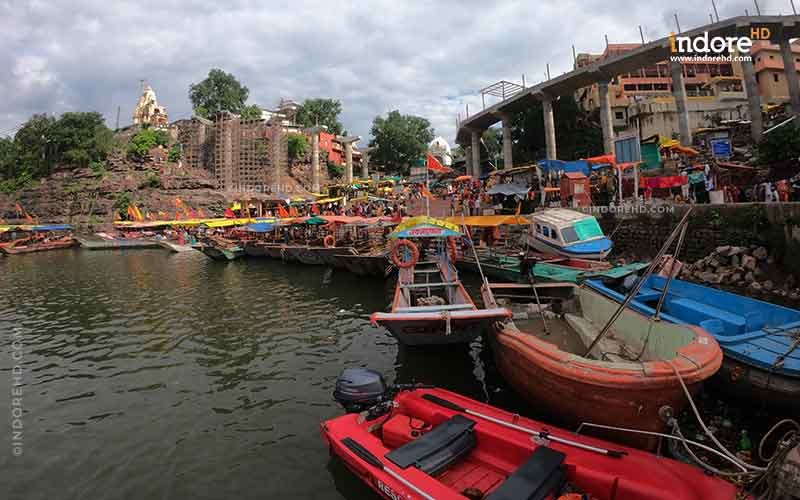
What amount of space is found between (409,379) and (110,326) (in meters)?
10.7

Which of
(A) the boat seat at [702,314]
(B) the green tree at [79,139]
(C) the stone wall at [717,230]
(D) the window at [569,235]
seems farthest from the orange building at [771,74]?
(B) the green tree at [79,139]

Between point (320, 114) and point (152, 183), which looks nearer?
point (152, 183)

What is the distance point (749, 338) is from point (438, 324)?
4.94m

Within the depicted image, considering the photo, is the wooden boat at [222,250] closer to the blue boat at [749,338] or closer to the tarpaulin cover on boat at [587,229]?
the tarpaulin cover on boat at [587,229]

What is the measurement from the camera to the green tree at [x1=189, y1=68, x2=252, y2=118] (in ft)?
213

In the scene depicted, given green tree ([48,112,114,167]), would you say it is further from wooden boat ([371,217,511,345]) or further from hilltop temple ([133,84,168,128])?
wooden boat ([371,217,511,345])

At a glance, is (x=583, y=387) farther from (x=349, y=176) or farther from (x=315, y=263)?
(x=349, y=176)

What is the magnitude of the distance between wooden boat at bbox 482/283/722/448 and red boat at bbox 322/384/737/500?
473 mm

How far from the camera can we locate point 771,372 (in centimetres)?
534

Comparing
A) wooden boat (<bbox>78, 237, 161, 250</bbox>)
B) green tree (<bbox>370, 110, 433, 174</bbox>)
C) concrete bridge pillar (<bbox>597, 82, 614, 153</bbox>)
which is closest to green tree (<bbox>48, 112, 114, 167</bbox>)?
wooden boat (<bbox>78, 237, 161, 250</bbox>)

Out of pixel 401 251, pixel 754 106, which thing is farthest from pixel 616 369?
pixel 754 106

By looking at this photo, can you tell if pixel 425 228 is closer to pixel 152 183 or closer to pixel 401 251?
pixel 401 251

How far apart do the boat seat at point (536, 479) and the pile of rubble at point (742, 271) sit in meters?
11.8

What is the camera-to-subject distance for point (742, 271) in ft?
41.8
